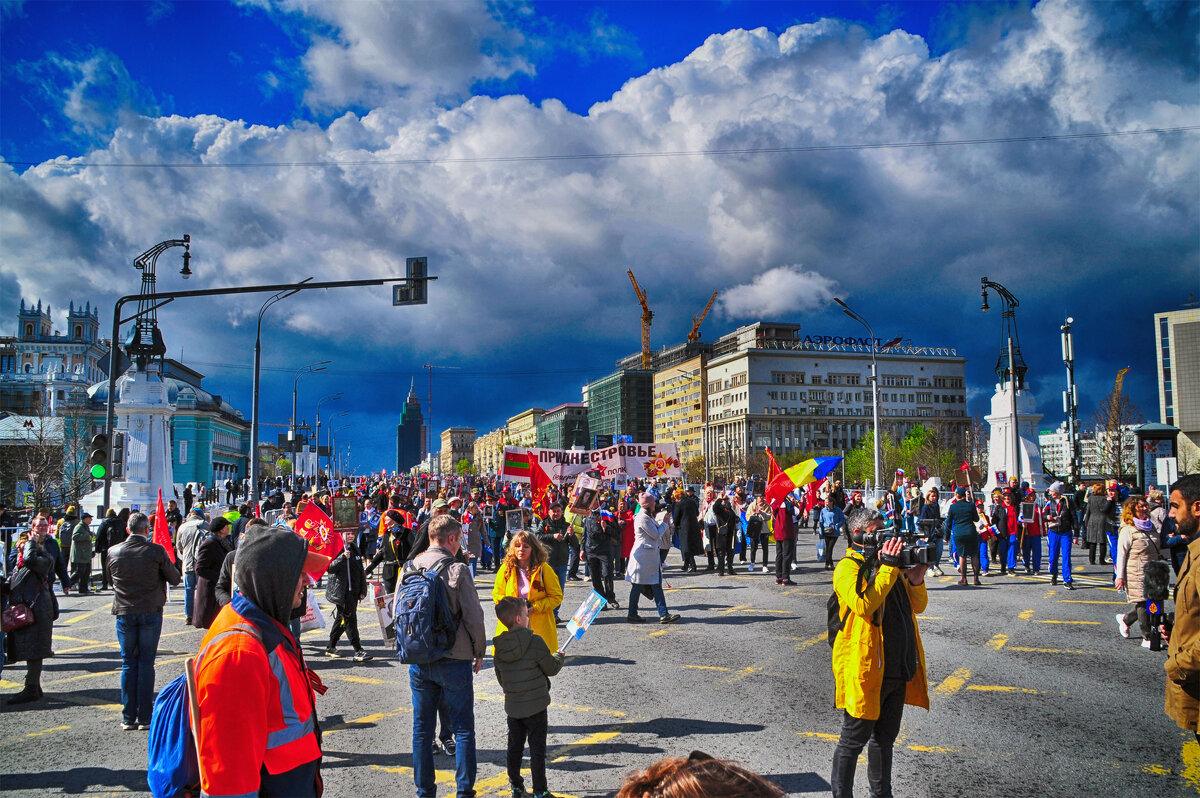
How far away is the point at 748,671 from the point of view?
8570 millimetres

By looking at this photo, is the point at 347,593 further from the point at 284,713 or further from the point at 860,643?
the point at 284,713

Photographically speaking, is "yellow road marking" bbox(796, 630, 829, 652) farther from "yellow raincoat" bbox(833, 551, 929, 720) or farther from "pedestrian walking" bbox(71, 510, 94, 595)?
"pedestrian walking" bbox(71, 510, 94, 595)

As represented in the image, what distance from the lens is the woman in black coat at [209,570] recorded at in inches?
303

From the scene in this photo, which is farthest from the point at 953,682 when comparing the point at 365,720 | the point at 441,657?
the point at 365,720

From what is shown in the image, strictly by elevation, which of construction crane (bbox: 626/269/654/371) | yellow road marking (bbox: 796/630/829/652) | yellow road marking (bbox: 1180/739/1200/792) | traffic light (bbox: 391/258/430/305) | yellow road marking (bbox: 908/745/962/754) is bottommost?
yellow road marking (bbox: 796/630/829/652)

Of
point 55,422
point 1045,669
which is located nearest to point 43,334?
point 55,422

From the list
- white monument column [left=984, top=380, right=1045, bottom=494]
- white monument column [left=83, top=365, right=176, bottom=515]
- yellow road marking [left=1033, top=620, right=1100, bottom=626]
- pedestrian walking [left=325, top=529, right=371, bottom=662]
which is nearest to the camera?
pedestrian walking [left=325, top=529, right=371, bottom=662]

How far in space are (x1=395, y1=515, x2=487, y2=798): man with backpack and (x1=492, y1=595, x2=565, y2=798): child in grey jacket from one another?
18 centimetres

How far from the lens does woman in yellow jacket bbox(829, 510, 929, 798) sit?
4.55m

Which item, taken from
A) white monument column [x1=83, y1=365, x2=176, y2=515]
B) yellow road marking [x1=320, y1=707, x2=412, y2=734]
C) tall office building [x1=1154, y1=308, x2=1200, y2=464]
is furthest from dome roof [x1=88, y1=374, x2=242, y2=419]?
tall office building [x1=1154, y1=308, x2=1200, y2=464]

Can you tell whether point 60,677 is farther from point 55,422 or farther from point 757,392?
point 757,392

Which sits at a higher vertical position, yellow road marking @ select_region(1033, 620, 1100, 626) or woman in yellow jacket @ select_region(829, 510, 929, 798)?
woman in yellow jacket @ select_region(829, 510, 929, 798)

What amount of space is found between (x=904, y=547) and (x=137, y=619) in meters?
6.49

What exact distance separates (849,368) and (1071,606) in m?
130
